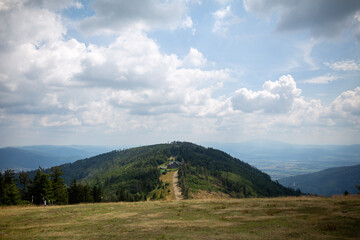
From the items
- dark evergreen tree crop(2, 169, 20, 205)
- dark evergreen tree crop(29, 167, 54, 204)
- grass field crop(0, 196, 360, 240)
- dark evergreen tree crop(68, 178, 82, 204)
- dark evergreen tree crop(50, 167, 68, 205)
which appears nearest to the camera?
grass field crop(0, 196, 360, 240)

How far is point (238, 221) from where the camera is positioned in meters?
20.7

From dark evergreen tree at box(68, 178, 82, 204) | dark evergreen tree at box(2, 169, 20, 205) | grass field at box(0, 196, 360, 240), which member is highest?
grass field at box(0, 196, 360, 240)

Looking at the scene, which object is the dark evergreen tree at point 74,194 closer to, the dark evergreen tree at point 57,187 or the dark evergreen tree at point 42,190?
the dark evergreen tree at point 57,187

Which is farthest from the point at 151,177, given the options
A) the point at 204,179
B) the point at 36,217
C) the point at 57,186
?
the point at 36,217

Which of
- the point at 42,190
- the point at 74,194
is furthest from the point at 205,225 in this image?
the point at 74,194

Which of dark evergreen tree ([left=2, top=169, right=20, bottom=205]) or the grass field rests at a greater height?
the grass field

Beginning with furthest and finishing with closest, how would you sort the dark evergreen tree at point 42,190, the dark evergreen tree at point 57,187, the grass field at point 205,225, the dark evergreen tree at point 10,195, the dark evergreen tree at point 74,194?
1. the dark evergreen tree at point 74,194
2. the dark evergreen tree at point 10,195
3. the dark evergreen tree at point 57,187
4. the dark evergreen tree at point 42,190
5. the grass field at point 205,225

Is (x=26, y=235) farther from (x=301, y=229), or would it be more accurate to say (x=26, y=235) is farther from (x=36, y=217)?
(x=301, y=229)

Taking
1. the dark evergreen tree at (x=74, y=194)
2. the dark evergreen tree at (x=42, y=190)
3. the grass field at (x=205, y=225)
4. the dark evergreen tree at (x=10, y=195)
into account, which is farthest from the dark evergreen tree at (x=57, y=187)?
the grass field at (x=205, y=225)

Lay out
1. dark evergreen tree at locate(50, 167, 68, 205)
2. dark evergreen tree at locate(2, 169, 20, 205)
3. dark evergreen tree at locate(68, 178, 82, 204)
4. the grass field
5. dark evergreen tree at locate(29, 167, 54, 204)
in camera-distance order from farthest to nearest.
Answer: dark evergreen tree at locate(68, 178, 82, 204) < dark evergreen tree at locate(2, 169, 20, 205) < dark evergreen tree at locate(50, 167, 68, 205) < dark evergreen tree at locate(29, 167, 54, 204) < the grass field

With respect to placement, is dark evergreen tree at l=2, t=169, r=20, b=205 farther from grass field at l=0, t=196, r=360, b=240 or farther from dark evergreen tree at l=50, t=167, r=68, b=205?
grass field at l=0, t=196, r=360, b=240

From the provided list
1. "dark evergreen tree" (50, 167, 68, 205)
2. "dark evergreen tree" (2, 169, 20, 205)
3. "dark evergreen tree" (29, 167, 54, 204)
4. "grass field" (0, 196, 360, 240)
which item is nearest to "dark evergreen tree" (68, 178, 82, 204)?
"dark evergreen tree" (50, 167, 68, 205)

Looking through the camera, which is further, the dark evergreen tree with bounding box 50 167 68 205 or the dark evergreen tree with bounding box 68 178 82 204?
the dark evergreen tree with bounding box 68 178 82 204

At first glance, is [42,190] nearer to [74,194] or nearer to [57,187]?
[57,187]
